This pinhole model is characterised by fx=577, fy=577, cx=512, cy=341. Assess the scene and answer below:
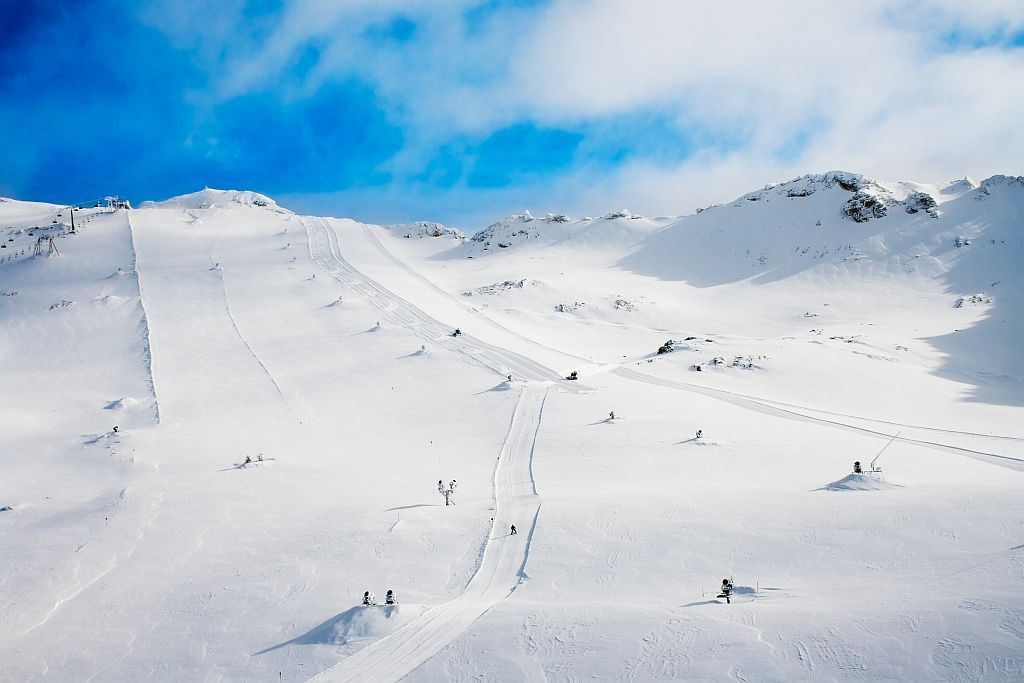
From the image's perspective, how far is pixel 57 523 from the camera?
19.8 m

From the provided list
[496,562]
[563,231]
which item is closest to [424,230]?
[563,231]

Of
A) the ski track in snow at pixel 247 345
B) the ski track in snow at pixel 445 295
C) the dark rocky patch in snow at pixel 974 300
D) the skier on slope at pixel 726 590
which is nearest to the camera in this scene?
the skier on slope at pixel 726 590

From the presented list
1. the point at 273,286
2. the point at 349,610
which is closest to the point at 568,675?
the point at 349,610

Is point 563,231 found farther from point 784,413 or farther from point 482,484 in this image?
point 482,484

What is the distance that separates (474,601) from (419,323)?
1576 inches

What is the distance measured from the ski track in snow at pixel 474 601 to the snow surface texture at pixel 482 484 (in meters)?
0.09

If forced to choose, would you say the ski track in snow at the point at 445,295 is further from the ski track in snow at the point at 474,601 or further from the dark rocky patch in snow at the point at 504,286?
the ski track in snow at the point at 474,601

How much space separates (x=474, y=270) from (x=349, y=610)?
80.5 meters

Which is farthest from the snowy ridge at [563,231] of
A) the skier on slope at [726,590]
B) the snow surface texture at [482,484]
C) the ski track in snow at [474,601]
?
the skier on slope at [726,590]

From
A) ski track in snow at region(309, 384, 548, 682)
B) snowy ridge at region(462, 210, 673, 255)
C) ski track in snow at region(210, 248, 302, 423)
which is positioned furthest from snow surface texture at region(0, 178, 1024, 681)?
snowy ridge at region(462, 210, 673, 255)

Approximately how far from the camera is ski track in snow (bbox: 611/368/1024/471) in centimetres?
2334

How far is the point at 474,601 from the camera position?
43.7 ft

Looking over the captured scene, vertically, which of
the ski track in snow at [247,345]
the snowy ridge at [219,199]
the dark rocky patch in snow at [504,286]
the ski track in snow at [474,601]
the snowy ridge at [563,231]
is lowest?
the ski track in snow at [474,601]

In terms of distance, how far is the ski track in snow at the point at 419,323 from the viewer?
135 feet
